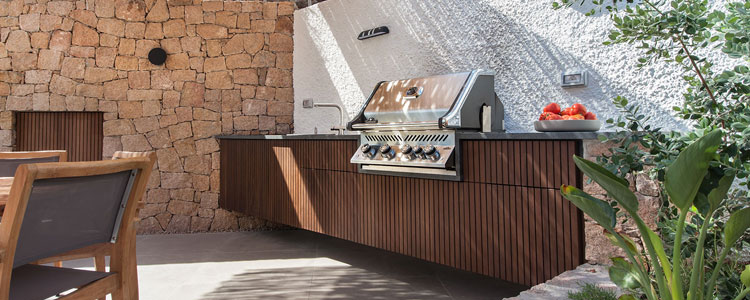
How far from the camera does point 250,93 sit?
5273 millimetres

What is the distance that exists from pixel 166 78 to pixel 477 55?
334 centimetres

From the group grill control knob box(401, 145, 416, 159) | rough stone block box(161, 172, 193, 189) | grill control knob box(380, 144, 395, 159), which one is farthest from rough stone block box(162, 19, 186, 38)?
grill control knob box(401, 145, 416, 159)

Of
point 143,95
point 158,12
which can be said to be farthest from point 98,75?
point 158,12

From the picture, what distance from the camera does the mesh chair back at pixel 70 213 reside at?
1.39m

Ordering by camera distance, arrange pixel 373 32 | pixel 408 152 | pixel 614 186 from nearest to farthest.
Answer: pixel 614 186 < pixel 408 152 < pixel 373 32

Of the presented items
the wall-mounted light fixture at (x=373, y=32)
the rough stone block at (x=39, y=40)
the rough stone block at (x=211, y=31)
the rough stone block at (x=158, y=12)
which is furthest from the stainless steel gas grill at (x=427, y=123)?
the rough stone block at (x=39, y=40)

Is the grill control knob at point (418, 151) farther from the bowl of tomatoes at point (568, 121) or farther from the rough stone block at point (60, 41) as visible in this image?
the rough stone block at point (60, 41)

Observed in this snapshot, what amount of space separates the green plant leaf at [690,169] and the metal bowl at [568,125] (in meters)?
1.10

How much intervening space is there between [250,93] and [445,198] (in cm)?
320

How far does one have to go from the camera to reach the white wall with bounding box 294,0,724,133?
2.75 meters

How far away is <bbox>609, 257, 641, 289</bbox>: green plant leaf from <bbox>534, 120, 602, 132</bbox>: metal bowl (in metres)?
0.87

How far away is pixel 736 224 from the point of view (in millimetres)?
1239

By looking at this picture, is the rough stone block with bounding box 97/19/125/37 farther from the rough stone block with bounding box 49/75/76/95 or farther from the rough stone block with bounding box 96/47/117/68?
the rough stone block with bounding box 49/75/76/95

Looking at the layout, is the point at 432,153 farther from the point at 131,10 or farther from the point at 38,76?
the point at 38,76
